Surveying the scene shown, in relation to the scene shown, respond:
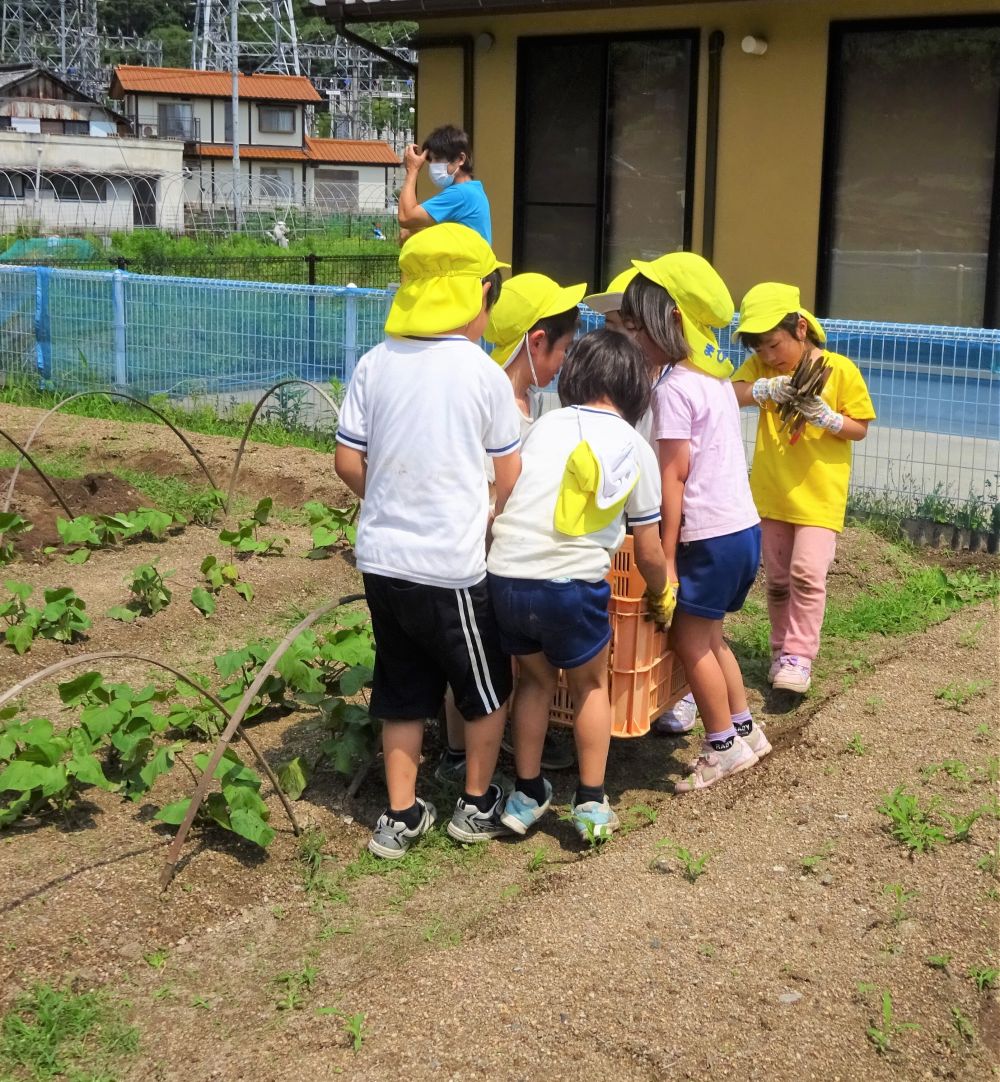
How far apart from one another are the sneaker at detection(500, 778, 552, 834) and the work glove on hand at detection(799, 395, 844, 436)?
1.65 meters

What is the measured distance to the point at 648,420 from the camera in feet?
12.4

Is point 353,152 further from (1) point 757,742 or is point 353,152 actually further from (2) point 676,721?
(1) point 757,742

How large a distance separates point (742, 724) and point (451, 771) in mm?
918

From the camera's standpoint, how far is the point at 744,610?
592 centimetres

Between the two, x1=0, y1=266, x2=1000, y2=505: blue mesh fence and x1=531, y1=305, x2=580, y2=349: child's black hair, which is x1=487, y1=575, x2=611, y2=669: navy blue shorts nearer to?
x1=531, y1=305, x2=580, y2=349: child's black hair

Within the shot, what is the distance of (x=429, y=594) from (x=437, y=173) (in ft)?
11.2

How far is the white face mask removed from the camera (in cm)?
620

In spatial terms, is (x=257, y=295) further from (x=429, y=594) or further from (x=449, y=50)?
(x=429, y=594)

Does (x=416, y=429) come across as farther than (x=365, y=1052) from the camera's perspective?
Yes

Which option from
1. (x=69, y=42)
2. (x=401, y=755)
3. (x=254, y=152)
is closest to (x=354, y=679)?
(x=401, y=755)

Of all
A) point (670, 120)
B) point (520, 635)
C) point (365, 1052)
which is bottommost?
point (365, 1052)

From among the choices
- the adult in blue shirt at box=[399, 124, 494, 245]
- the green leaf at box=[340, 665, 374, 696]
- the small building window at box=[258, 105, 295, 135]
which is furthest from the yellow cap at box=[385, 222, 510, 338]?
the small building window at box=[258, 105, 295, 135]

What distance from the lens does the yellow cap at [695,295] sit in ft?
12.1

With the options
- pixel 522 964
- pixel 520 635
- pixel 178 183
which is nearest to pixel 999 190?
pixel 520 635
